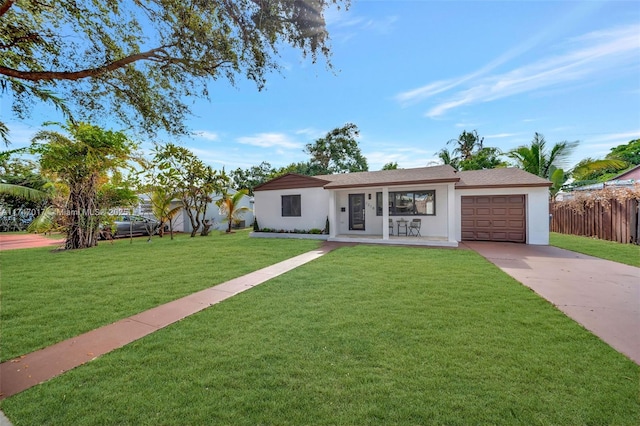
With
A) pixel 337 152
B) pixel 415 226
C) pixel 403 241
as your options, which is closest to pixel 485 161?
pixel 337 152

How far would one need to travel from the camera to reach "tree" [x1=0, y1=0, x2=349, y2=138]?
182 inches

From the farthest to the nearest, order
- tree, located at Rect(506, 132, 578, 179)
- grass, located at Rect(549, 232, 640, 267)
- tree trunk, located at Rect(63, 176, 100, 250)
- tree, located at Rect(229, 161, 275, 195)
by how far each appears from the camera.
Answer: tree, located at Rect(229, 161, 275, 195) < tree, located at Rect(506, 132, 578, 179) < tree trunk, located at Rect(63, 176, 100, 250) < grass, located at Rect(549, 232, 640, 267)

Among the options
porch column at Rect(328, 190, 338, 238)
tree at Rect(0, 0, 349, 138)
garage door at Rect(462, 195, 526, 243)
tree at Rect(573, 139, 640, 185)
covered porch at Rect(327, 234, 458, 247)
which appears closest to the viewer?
tree at Rect(0, 0, 349, 138)

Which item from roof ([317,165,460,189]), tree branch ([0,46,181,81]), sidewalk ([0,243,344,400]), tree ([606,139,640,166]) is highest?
tree ([606,139,640,166])

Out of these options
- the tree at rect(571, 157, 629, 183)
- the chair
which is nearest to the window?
the chair

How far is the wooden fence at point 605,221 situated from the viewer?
34.1 feet

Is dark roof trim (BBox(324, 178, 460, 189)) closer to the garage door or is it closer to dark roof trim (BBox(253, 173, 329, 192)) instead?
dark roof trim (BBox(253, 173, 329, 192))

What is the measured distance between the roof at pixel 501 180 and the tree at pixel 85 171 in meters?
14.0

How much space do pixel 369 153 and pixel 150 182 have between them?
22.6m

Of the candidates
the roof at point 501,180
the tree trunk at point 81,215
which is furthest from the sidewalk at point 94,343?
the roof at point 501,180

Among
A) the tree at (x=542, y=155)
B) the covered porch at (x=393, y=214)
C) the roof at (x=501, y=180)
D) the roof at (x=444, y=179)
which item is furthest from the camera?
the tree at (x=542, y=155)

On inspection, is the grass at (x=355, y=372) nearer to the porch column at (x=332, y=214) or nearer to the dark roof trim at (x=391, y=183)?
the dark roof trim at (x=391, y=183)

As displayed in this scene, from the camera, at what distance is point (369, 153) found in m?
31.6

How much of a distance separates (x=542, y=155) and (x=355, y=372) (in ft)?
70.0
